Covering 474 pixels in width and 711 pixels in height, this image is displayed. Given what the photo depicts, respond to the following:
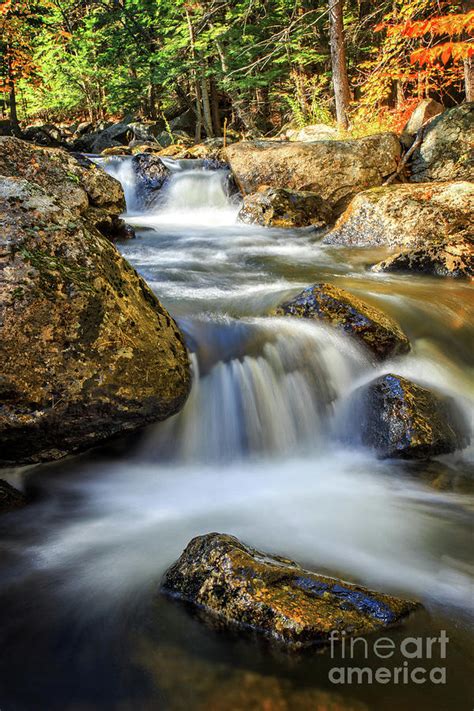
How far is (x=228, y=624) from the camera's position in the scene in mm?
2174

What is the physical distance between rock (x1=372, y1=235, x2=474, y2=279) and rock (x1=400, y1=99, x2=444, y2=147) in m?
6.52

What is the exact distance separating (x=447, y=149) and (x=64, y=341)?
11.1 m

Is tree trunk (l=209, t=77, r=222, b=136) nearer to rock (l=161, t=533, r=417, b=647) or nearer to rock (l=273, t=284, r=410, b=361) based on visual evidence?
rock (l=273, t=284, r=410, b=361)

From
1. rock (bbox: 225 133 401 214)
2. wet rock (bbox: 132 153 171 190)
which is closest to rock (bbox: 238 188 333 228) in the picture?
rock (bbox: 225 133 401 214)

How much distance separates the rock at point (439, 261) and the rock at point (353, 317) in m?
2.44

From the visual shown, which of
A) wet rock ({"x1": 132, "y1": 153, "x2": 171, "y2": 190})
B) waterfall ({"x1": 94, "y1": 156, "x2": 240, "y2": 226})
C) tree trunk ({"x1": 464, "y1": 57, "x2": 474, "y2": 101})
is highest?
tree trunk ({"x1": 464, "y1": 57, "x2": 474, "y2": 101})

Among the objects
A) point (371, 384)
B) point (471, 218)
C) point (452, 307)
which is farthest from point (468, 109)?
point (371, 384)

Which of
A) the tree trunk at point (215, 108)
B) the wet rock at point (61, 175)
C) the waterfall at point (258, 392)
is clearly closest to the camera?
the waterfall at point (258, 392)

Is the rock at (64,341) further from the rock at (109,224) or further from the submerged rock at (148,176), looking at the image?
the submerged rock at (148,176)

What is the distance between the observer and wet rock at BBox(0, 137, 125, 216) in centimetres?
722

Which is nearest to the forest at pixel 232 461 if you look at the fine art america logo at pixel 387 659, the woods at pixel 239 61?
the fine art america logo at pixel 387 659

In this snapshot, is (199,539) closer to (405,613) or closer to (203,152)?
(405,613)

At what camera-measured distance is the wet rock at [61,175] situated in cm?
722

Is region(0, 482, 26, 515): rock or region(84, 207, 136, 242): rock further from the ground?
region(84, 207, 136, 242): rock
